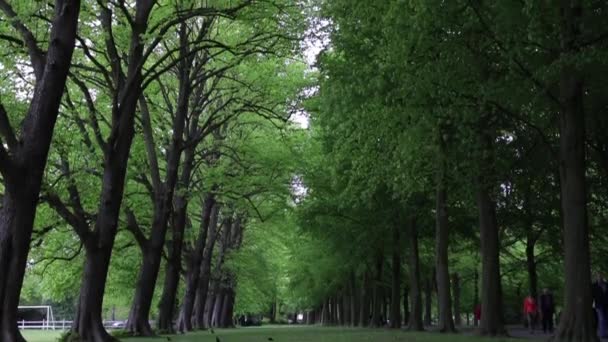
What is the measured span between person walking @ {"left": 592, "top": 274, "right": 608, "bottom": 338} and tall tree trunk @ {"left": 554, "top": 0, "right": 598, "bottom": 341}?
5.93m

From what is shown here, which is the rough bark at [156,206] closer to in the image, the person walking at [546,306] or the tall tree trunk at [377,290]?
the person walking at [546,306]

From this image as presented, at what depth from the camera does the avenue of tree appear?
45.8 feet

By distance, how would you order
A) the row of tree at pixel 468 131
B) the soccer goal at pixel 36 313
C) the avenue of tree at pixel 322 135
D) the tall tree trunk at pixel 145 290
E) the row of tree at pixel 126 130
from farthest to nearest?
the soccer goal at pixel 36 313 < the tall tree trunk at pixel 145 290 < the row of tree at pixel 468 131 < the avenue of tree at pixel 322 135 < the row of tree at pixel 126 130

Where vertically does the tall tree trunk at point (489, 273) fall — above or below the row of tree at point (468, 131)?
below

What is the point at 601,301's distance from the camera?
1967 cm

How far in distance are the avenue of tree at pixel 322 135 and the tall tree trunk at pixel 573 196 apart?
41 mm

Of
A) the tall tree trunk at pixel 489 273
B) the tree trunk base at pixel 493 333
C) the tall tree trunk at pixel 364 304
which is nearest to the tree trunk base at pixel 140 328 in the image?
the tree trunk base at pixel 493 333

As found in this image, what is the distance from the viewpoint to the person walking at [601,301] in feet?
63.8

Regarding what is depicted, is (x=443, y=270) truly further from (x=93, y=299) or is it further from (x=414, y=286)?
(x=93, y=299)

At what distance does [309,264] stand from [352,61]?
Answer: 89.3 ft

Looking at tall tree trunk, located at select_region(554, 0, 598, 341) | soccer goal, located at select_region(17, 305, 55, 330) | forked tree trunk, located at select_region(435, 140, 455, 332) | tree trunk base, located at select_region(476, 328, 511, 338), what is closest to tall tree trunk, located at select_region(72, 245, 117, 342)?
tall tree trunk, located at select_region(554, 0, 598, 341)

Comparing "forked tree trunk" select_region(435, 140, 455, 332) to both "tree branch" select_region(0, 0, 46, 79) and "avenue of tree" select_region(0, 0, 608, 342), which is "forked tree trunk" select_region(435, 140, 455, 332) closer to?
"avenue of tree" select_region(0, 0, 608, 342)

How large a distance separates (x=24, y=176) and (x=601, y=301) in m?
16.2

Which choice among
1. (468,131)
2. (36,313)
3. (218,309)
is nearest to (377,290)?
(218,309)
